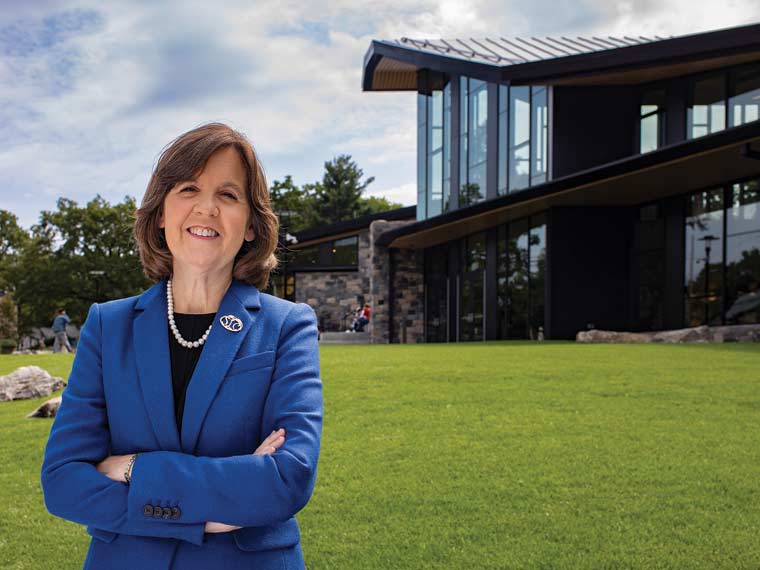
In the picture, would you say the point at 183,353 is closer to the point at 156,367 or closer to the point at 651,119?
the point at 156,367

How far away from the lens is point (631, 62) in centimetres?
1972

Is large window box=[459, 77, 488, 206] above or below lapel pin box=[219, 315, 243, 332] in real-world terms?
above

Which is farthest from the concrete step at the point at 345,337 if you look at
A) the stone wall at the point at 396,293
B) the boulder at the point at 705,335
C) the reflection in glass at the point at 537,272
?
the boulder at the point at 705,335

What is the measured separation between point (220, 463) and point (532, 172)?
22717 millimetres

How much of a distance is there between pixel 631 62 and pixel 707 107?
248 cm

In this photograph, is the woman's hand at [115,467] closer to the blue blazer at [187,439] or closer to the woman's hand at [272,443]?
the blue blazer at [187,439]

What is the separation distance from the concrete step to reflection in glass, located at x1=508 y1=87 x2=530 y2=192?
46.6ft

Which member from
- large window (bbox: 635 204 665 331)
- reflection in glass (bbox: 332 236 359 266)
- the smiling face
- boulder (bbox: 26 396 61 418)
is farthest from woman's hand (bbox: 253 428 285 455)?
reflection in glass (bbox: 332 236 359 266)

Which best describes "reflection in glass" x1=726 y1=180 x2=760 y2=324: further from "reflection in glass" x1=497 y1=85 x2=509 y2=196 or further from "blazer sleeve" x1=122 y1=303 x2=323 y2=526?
"blazer sleeve" x1=122 y1=303 x2=323 y2=526

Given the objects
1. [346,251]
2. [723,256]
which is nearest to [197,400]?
[723,256]

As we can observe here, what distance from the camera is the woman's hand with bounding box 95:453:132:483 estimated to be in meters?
1.87

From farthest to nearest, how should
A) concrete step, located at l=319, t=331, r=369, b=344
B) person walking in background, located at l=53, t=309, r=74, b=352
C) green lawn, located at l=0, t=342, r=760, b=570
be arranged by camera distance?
concrete step, located at l=319, t=331, r=369, b=344 < person walking in background, located at l=53, t=309, r=74, b=352 < green lawn, located at l=0, t=342, r=760, b=570

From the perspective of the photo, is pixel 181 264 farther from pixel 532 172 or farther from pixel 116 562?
pixel 532 172

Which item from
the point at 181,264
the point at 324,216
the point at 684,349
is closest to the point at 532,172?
the point at 684,349
